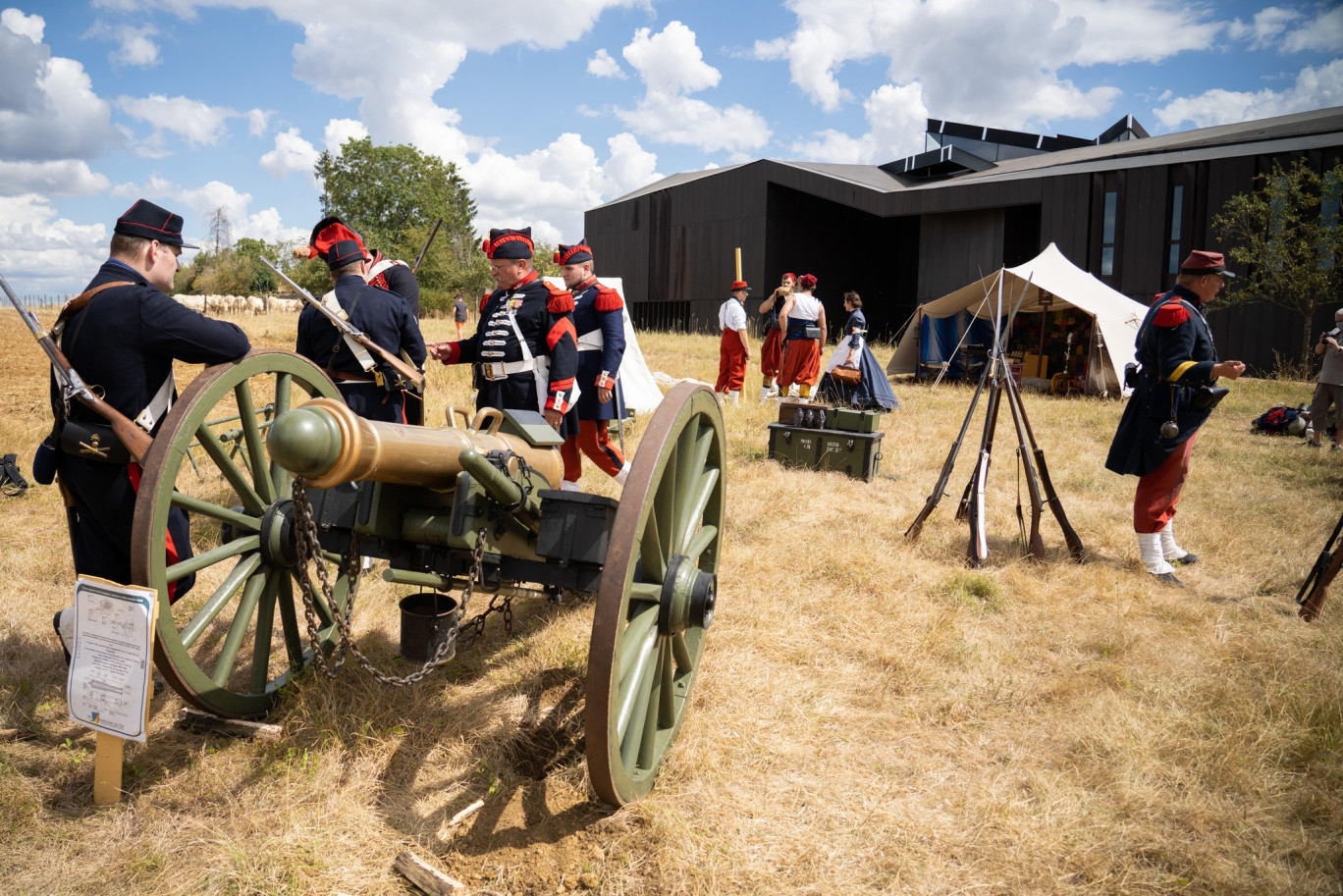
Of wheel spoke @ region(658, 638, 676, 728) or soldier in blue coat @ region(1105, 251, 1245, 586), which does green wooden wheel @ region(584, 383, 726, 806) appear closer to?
wheel spoke @ region(658, 638, 676, 728)

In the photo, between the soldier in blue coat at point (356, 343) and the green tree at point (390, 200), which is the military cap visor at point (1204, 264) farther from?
the green tree at point (390, 200)

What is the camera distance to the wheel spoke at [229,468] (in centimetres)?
273

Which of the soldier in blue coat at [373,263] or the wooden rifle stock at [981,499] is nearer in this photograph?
the soldier in blue coat at [373,263]

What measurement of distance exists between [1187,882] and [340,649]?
240 centimetres

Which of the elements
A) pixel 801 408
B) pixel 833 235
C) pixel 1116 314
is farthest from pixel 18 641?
pixel 833 235

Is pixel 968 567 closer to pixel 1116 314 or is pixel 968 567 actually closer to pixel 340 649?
pixel 340 649

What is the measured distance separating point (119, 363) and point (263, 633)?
98 centimetres

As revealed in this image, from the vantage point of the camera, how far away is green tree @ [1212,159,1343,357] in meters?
15.1

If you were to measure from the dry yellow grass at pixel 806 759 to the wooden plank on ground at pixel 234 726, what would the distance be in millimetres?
49

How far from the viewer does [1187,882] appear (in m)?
2.24

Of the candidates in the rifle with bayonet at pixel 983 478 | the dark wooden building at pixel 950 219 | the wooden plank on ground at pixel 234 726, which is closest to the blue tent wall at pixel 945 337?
the dark wooden building at pixel 950 219

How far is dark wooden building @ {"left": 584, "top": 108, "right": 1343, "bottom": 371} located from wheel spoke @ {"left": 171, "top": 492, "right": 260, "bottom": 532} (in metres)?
10.4

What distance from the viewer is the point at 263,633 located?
286cm

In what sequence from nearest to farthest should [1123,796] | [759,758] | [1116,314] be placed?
1. [1123,796]
2. [759,758]
3. [1116,314]
